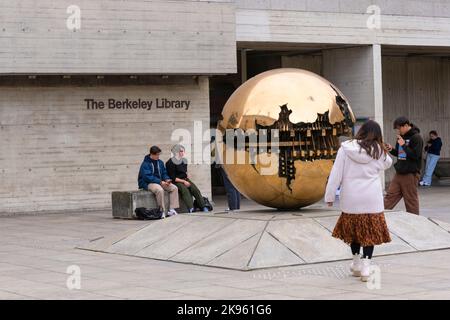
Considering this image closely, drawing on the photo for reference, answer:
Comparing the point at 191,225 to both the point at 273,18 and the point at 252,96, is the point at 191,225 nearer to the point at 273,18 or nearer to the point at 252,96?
the point at 252,96

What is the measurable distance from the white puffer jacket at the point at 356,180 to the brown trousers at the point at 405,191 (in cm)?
448

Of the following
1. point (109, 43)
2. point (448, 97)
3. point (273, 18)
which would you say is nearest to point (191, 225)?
point (109, 43)

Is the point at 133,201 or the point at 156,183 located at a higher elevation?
the point at 156,183

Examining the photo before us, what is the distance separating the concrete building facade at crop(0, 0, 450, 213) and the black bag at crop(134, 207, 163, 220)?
3818mm

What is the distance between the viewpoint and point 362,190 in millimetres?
10094

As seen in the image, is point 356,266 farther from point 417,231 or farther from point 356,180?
point 417,231

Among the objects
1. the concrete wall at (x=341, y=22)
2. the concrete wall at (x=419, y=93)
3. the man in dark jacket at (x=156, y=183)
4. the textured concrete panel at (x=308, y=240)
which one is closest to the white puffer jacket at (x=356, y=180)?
the textured concrete panel at (x=308, y=240)

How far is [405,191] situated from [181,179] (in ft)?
21.1

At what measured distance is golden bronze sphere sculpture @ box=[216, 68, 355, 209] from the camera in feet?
41.7

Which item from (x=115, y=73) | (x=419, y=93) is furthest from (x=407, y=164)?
(x=419, y=93)

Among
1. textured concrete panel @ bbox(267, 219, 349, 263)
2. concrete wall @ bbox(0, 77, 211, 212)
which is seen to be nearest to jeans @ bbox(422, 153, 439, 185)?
concrete wall @ bbox(0, 77, 211, 212)

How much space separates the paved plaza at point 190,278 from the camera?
930 centimetres

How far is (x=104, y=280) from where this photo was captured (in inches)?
414

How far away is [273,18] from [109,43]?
15.9 ft
